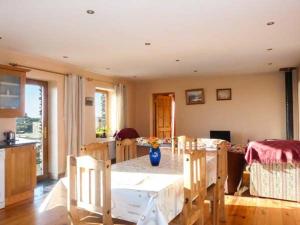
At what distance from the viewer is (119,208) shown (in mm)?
1945

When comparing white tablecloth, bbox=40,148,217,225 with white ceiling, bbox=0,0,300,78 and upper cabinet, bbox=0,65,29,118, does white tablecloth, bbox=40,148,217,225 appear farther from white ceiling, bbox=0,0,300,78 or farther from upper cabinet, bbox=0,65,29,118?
upper cabinet, bbox=0,65,29,118

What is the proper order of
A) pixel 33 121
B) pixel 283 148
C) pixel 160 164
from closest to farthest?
pixel 160 164, pixel 283 148, pixel 33 121

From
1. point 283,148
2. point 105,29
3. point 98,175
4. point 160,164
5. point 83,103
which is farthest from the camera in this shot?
point 83,103

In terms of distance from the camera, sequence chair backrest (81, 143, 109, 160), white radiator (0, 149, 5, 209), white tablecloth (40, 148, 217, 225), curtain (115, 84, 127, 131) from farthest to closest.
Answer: curtain (115, 84, 127, 131), white radiator (0, 149, 5, 209), chair backrest (81, 143, 109, 160), white tablecloth (40, 148, 217, 225)

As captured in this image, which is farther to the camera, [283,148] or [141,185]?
[283,148]

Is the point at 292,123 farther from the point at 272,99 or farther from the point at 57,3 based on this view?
the point at 57,3

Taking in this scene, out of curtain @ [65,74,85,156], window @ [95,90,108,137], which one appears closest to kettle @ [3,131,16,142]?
curtain @ [65,74,85,156]

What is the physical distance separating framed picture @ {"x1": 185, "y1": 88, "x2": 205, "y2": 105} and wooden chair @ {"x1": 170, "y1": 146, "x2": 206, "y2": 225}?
5283 mm

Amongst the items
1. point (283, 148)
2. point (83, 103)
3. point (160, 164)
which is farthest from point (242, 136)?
point (160, 164)

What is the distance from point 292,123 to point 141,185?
554 cm

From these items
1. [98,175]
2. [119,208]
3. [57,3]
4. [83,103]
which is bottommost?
[119,208]

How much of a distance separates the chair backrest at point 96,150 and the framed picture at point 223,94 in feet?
16.2

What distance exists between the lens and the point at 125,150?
3.55 m

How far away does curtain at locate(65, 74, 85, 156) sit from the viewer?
5387mm
